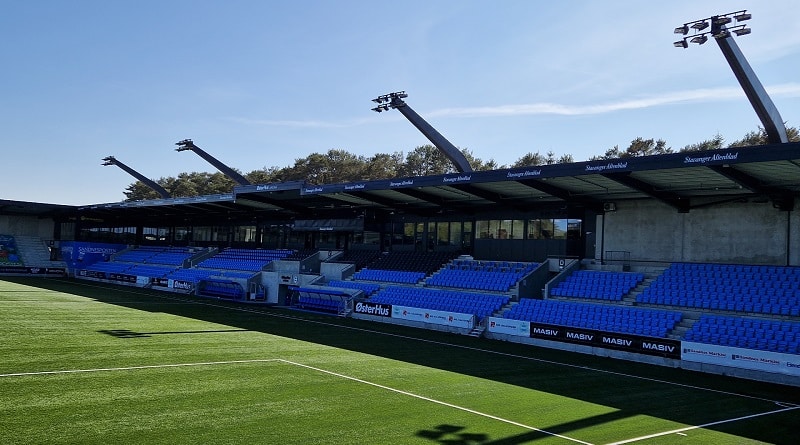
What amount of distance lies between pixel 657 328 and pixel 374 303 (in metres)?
13.9

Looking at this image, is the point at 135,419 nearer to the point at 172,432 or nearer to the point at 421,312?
the point at 172,432

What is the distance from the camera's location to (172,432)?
385 inches

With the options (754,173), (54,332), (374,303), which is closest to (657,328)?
(754,173)

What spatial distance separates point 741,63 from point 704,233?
7743mm

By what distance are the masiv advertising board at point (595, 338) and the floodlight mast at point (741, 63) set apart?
9.84m

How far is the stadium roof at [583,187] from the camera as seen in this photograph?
21312 millimetres

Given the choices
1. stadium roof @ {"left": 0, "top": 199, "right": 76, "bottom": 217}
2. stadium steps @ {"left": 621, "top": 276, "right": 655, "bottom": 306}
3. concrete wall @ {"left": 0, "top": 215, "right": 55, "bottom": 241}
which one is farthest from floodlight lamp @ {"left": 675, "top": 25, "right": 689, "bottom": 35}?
concrete wall @ {"left": 0, "top": 215, "right": 55, "bottom": 241}

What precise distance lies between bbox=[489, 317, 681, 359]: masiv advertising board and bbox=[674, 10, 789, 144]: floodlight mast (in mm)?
9841

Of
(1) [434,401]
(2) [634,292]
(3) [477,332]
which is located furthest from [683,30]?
(1) [434,401]

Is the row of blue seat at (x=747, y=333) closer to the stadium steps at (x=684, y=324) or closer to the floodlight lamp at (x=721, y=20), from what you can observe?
the stadium steps at (x=684, y=324)

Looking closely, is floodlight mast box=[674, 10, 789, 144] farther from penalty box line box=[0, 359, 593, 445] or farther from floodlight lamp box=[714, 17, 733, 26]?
penalty box line box=[0, 359, 593, 445]

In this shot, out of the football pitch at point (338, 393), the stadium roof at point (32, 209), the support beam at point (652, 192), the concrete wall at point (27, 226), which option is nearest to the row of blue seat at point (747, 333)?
the football pitch at point (338, 393)

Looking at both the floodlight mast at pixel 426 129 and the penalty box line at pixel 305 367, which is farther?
the floodlight mast at pixel 426 129

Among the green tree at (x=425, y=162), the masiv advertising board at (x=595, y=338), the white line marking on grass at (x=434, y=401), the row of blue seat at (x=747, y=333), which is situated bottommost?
the white line marking on grass at (x=434, y=401)
